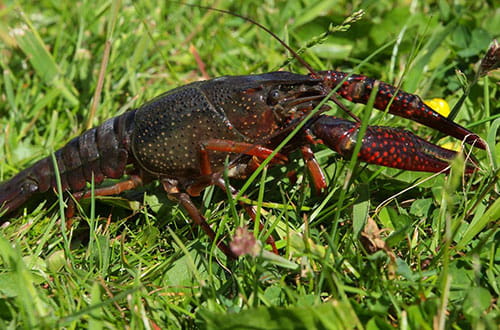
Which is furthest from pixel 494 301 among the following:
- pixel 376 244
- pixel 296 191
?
pixel 296 191

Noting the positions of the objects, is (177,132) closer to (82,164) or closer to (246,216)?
(246,216)

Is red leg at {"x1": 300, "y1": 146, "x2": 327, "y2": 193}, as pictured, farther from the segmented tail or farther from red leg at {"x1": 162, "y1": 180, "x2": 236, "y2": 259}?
the segmented tail

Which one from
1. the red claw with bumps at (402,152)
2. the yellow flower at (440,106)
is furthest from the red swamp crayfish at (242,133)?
the yellow flower at (440,106)

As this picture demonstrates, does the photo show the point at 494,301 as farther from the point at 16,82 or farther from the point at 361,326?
the point at 16,82

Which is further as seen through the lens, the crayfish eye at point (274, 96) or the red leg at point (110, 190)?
the red leg at point (110, 190)

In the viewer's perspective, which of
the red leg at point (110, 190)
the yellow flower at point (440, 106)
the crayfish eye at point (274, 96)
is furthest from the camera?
the yellow flower at point (440, 106)

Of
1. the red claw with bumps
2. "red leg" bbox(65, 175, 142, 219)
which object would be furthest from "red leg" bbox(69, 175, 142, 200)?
the red claw with bumps

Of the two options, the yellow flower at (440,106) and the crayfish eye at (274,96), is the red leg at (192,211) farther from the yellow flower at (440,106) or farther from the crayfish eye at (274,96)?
the yellow flower at (440,106)

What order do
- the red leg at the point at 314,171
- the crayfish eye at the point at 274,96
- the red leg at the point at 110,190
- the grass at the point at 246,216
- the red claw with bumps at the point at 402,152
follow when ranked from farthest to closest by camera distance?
the red leg at the point at 110,190 → the crayfish eye at the point at 274,96 → the red leg at the point at 314,171 → the red claw with bumps at the point at 402,152 → the grass at the point at 246,216

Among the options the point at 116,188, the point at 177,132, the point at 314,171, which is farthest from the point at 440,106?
the point at 116,188
